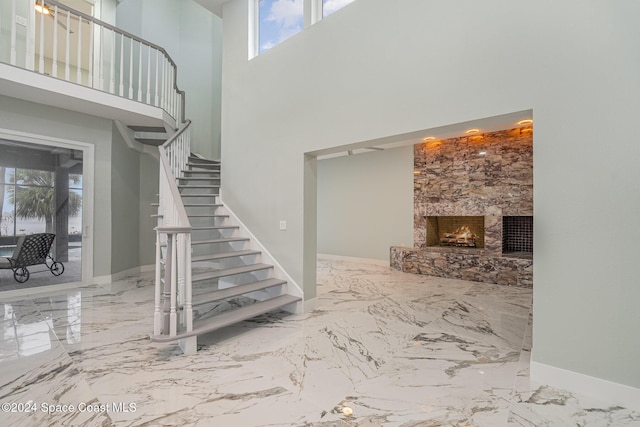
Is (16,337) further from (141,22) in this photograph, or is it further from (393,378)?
(141,22)

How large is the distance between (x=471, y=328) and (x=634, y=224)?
1886 mm

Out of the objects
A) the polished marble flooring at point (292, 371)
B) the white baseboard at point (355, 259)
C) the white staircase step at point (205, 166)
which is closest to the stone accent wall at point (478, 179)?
the white baseboard at point (355, 259)

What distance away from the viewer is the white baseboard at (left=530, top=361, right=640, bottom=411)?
1.99 metres

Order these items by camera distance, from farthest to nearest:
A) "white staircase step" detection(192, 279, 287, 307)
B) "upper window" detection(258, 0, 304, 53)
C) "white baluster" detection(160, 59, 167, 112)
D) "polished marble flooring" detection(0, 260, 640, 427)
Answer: "white baluster" detection(160, 59, 167, 112)
"upper window" detection(258, 0, 304, 53)
"white staircase step" detection(192, 279, 287, 307)
"polished marble flooring" detection(0, 260, 640, 427)

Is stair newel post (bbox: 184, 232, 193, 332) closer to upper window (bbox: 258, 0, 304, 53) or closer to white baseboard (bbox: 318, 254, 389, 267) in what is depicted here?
upper window (bbox: 258, 0, 304, 53)

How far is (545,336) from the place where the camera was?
2.29 metres

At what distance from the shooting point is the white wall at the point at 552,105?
2.02 m

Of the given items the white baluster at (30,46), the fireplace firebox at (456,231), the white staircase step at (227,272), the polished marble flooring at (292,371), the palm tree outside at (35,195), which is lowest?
the polished marble flooring at (292,371)

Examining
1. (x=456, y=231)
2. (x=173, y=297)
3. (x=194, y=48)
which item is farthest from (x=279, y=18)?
(x=456, y=231)

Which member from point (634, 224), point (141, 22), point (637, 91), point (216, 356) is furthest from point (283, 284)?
point (141, 22)

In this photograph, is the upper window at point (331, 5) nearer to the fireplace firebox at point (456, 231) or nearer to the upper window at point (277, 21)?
the upper window at point (277, 21)

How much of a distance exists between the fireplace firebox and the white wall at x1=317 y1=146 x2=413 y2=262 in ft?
1.56

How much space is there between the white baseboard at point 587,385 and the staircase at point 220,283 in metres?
2.50


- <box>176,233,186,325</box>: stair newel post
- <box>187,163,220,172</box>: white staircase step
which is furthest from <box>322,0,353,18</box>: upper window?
<box>187,163,220,172</box>: white staircase step
